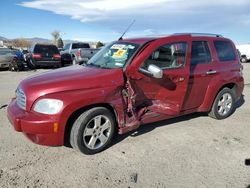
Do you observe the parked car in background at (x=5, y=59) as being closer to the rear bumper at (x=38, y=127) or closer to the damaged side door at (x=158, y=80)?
the rear bumper at (x=38, y=127)

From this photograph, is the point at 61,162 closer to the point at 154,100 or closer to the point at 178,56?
the point at 154,100

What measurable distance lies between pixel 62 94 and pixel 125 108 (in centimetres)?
104

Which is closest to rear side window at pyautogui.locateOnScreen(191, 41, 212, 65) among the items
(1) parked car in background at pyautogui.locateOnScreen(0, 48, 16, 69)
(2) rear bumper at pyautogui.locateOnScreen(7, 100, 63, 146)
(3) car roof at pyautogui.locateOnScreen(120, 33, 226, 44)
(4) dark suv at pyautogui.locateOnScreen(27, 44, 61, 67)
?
(3) car roof at pyautogui.locateOnScreen(120, 33, 226, 44)

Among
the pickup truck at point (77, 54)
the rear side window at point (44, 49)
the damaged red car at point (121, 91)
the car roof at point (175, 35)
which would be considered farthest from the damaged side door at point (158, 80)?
the rear side window at point (44, 49)

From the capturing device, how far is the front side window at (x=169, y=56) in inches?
182

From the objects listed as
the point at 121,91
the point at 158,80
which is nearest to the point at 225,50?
the point at 158,80

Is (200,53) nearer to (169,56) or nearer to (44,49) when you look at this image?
(169,56)

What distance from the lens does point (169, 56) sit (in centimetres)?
480

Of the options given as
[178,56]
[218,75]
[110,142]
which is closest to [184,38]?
[178,56]

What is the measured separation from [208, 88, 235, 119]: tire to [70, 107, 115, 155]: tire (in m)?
2.60

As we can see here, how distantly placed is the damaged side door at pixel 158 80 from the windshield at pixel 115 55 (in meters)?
Answer: 0.22

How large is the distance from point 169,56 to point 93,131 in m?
1.88

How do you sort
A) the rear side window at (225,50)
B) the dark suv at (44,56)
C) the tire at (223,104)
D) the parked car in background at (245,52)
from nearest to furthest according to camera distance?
the rear side window at (225,50) → the tire at (223,104) → the dark suv at (44,56) → the parked car in background at (245,52)

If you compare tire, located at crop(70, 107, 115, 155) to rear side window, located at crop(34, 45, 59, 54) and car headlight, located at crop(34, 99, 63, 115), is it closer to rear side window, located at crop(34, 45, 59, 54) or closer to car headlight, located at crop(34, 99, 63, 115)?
car headlight, located at crop(34, 99, 63, 115)
